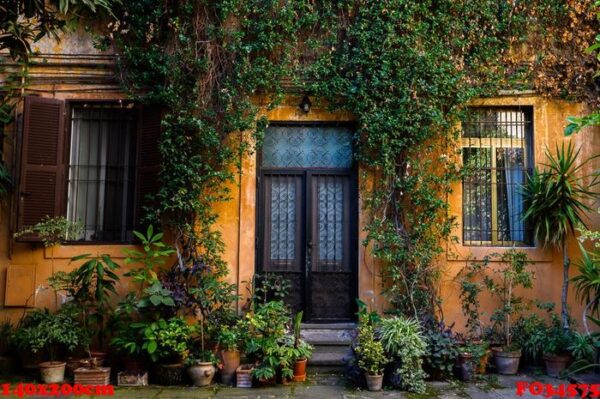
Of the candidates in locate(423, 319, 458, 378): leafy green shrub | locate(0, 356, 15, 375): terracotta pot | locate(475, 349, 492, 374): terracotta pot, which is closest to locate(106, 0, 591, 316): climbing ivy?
locate(423, 319, 458, 378): leafy green shrub

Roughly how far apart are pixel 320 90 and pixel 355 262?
2493 mm

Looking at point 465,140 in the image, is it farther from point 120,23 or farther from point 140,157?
point 120,23

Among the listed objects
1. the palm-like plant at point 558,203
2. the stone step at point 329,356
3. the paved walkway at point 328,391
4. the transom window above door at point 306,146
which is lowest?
the paved walkway at point 328,391

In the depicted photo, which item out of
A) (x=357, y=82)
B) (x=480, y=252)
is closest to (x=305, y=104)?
(x=357, y=82)

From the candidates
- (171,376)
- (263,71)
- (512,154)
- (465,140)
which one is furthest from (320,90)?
(171,376)

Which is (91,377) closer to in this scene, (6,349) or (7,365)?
(7,365)

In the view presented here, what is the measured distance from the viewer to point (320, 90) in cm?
744

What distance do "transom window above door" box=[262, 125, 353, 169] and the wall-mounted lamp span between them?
0.87 ft

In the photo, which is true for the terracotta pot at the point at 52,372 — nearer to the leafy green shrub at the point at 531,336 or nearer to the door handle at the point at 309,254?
the door handle at the point at 309,254

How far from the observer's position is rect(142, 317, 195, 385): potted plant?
6.22m

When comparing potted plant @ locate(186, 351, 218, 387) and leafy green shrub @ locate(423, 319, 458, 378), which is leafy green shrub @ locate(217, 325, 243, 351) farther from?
leafy green shrub @ locate(423, 319, 458, 378)

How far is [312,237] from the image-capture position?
766 cm

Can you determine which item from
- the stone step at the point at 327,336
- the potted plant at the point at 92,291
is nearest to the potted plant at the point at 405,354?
the stone step at the point at 327,336

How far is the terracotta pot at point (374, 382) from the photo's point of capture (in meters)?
6.05
